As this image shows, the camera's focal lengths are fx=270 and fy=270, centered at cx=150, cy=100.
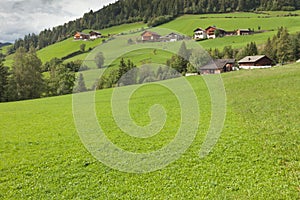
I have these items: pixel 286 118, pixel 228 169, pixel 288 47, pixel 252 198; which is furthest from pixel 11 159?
pixel 288 47

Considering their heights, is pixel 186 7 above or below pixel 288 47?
above

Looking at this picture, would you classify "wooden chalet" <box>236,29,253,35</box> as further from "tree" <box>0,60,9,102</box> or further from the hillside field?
"tree" <box>0,60,9,102</box>

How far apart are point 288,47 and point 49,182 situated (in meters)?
76.1

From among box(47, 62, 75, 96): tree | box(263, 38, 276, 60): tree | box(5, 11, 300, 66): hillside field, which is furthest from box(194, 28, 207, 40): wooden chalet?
box(47, 62, 75, 96): tree

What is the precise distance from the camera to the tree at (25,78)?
67.8 metres

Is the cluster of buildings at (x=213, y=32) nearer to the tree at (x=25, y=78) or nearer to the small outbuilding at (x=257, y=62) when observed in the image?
the small outbuilding at (x=257, y=62)

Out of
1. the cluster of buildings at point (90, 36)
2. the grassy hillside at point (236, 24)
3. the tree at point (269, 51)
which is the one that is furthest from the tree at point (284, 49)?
the cluster of buildings at point (90, 36)

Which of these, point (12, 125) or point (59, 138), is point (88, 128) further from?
point (12, 125)

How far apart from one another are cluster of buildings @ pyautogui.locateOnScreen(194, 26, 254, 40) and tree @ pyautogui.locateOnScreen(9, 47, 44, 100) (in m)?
79.4

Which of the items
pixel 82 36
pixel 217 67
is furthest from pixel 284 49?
pixel 82 36

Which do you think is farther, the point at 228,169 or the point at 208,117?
the point at 208,117

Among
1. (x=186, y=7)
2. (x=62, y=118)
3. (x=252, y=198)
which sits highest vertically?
(x=186, y=7)

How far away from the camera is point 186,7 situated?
190 m

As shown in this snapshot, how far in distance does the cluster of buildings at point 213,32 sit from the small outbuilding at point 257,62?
174 feet
